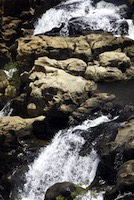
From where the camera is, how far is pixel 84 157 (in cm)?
2044

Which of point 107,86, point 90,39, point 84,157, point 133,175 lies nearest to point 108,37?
point 90,39

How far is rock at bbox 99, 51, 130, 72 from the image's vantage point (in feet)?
93.5

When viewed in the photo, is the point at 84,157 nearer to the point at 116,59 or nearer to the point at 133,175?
the point at 133,175

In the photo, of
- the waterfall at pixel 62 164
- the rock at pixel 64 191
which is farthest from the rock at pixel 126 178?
the waterfall at pixel 62 164

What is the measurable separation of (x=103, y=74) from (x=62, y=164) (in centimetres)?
873

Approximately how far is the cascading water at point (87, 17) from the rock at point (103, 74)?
557 cm

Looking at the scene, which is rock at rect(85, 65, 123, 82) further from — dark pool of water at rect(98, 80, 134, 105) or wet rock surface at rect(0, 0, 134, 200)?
dark pool of water at rect(98, 80, 134, 105)

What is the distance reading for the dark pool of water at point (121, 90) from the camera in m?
24.6

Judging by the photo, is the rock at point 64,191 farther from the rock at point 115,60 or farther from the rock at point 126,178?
the rock at point 115,60

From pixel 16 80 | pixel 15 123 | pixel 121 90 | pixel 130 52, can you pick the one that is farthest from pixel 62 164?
pixel 130 52

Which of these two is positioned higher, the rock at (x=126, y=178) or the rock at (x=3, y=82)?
the rock at (x=126, y=178)

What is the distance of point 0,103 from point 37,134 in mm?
6308

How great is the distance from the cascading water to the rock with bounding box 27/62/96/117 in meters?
8.51

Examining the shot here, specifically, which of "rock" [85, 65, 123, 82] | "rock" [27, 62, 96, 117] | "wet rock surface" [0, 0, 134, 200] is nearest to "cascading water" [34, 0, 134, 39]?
"wet rock surface" [0, 0, 134, 200]
